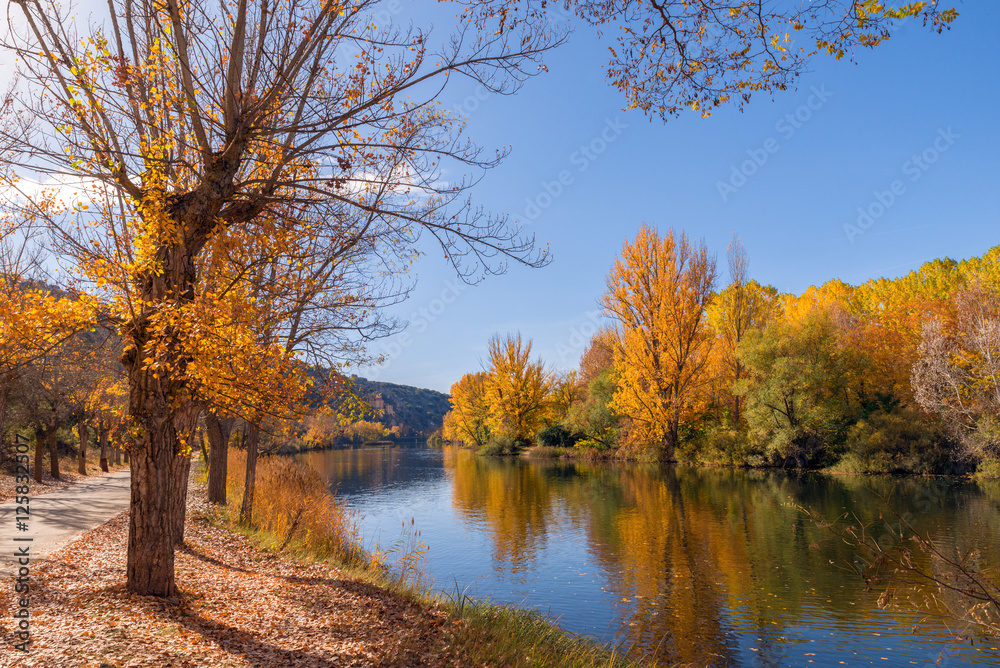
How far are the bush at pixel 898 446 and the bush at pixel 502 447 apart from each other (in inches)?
1044

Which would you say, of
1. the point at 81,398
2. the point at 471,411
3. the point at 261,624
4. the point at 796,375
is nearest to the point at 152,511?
the point at 261,624

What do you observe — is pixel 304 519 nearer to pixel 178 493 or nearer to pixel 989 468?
pixel 178 493


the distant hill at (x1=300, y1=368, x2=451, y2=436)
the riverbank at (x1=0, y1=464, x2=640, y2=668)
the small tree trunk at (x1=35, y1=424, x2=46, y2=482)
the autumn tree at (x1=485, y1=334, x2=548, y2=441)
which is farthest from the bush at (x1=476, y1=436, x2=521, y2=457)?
the distant hill at (x1=300, y1=368, x2=451, y2=436)

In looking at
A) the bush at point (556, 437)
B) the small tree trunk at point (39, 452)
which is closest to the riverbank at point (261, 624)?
the small tree trunk at point (39, 452)

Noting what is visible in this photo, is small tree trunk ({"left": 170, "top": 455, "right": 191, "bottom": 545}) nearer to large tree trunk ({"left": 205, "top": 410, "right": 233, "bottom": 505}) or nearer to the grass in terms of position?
the grass

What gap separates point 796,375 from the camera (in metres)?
27.0

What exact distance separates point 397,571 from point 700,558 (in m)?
6.27

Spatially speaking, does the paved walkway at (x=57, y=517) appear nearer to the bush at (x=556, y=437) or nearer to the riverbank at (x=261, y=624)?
the riverbank at (x=261, y=624)

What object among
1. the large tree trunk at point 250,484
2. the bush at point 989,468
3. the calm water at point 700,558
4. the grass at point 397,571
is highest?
the large tree trunk at point 250,484

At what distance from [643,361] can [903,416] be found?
12.1m

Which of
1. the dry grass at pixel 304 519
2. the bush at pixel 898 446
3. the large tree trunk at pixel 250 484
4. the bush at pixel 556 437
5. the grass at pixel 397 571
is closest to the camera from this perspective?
the grass at pixel 397 571

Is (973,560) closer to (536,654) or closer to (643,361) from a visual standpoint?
(536,654)

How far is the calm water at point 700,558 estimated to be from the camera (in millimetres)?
7707

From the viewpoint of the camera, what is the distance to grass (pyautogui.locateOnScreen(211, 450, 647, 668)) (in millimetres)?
6129
